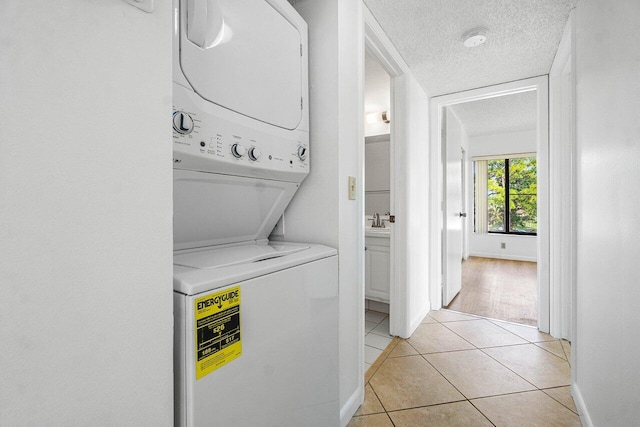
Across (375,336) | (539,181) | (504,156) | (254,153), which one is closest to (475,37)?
(539,181)

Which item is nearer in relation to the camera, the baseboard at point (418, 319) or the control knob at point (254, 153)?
the control knob at point (254, 153)

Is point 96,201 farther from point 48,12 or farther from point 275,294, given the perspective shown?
point 275,294

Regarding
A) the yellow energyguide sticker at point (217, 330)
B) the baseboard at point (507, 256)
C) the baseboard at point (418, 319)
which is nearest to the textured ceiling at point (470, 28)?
the yellow energyguide sticker at point (217, 330)

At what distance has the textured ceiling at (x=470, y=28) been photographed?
5.68 ft

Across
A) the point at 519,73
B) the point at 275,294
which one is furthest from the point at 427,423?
the point at 519,73

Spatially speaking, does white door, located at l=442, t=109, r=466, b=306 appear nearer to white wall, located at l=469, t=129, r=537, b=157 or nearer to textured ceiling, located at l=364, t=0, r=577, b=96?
textured ceiling, located at l=364, t=0, r=577, b=96

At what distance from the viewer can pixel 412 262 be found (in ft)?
8.34

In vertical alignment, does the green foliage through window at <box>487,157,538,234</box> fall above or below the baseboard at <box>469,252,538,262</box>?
above

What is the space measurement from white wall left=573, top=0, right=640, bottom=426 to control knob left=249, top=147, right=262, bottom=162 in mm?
1251

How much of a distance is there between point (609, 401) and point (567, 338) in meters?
1.51

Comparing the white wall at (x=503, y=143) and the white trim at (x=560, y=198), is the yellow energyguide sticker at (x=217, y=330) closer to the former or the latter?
the white trim at (x=560, y=198)

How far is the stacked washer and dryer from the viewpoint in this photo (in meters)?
0.72

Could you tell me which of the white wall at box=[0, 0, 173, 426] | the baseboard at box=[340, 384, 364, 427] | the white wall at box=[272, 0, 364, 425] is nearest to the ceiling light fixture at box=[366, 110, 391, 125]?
the white wall at box=[272, 0, 364, 425]

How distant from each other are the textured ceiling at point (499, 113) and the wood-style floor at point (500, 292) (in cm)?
221
